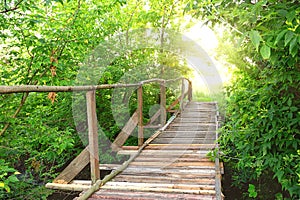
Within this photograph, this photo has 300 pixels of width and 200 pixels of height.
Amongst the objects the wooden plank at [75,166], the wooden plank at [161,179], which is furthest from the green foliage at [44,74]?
the wooden plank at [161,179]

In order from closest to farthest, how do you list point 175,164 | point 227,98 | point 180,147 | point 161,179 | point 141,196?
point 141,196 → point 161,179 → point 175,164 → point 227,98 → point 180,147

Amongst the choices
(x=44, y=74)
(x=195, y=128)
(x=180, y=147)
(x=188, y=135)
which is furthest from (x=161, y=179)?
(x=195, y=128)

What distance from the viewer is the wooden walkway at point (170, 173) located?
219cm

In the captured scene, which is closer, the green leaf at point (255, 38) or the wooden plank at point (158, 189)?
the green leaf at point (255, 38)

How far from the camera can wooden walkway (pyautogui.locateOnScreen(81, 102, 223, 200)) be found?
219 cm

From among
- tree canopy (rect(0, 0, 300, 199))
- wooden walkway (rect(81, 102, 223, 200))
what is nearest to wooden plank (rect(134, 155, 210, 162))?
wooden walkway (rect(81, 102, 223, 200))

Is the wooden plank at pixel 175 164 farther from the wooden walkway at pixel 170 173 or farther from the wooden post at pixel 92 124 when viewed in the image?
the wooden post at pixel 92 124

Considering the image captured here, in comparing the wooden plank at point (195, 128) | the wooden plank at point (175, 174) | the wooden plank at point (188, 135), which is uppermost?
the wooden plank at point (195, 128)

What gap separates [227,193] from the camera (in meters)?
4.51

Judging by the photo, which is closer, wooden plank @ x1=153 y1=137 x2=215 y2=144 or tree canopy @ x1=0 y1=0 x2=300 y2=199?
tree canopy @ x1=0 y1=0 x2=300 y2=199

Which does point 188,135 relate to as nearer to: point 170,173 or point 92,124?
point 170,173

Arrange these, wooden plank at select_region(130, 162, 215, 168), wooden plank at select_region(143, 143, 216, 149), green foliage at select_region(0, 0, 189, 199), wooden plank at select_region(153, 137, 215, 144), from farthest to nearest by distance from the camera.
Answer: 1. wooden plank at select_region(153, 137, 215, 144)
2. wooden plank at select_region(143, 143, 216, 149)
3. wooden plank at select_region(130, 162, 215, 168)
4. green foliage at select_region(0, 0, 189, 199)

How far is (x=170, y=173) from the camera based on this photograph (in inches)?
106

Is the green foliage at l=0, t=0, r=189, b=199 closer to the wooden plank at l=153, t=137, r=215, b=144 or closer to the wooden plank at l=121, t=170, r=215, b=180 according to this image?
the wooden plank at l=121, t=170, r=215, b=180
